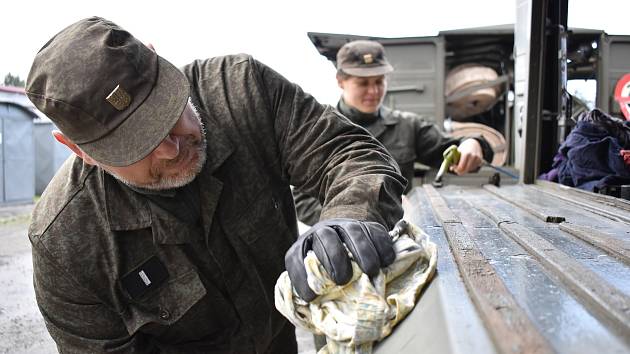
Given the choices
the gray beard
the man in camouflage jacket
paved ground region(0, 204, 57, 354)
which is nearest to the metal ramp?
the man in camouflage jacket

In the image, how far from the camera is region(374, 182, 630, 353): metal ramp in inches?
26.0

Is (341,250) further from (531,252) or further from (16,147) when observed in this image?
(16,147)

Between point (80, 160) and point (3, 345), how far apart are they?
7.22 feet

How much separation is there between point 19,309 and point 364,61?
9.92 ft

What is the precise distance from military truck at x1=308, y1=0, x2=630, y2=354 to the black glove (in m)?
0.11

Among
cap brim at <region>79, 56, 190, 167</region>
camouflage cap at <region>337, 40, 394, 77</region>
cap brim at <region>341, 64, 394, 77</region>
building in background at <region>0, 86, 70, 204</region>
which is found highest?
camouflage cap at <region>337, 40, 394, 77</region>

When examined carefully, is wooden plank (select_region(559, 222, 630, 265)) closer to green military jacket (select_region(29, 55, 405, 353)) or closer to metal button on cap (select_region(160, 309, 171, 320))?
green military jacket (select_region(29, 55, 405, 353))

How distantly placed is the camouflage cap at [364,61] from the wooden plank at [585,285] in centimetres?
174

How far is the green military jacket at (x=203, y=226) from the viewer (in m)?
1.52

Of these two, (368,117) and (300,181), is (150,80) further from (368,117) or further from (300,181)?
(368,117)

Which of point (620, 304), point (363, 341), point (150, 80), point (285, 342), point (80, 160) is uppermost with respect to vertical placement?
point (150, 80)

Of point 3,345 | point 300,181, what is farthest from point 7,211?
point 300,181

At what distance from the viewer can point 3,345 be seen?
10.4 feet

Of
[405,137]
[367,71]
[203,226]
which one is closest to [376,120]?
[405,137]
